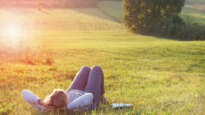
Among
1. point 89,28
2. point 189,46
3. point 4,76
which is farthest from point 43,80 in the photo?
point 89,28

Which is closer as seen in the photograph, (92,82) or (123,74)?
(92,82)

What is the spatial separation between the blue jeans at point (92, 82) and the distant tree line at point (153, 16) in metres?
25.7

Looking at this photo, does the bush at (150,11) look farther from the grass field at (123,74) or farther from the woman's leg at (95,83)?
the woman's leg at (95,83)

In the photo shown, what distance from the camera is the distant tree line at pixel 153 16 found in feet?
101

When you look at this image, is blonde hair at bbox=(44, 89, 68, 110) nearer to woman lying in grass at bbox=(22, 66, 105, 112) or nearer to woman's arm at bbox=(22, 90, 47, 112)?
woman lying in grass at bbox=(22, 66, 105, 112)

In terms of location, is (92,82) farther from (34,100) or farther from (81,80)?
(34,100)

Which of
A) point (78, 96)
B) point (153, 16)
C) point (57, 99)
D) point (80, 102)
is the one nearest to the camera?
point (57, 99)

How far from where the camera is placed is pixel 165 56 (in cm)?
1738

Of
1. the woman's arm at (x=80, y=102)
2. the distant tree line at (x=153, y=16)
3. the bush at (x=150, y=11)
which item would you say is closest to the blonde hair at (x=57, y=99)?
the woman's arm at (x=80, y=102)

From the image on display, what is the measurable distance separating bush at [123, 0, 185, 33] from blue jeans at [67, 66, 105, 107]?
27415mm

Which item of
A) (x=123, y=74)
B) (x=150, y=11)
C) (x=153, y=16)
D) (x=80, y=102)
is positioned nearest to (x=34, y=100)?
(x=80, y=102)

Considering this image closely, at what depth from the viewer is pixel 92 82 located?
5770 mm

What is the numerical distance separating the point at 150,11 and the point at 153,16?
2.26ft

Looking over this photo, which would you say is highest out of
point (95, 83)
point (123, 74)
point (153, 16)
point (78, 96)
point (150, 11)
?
point (150, 11)
